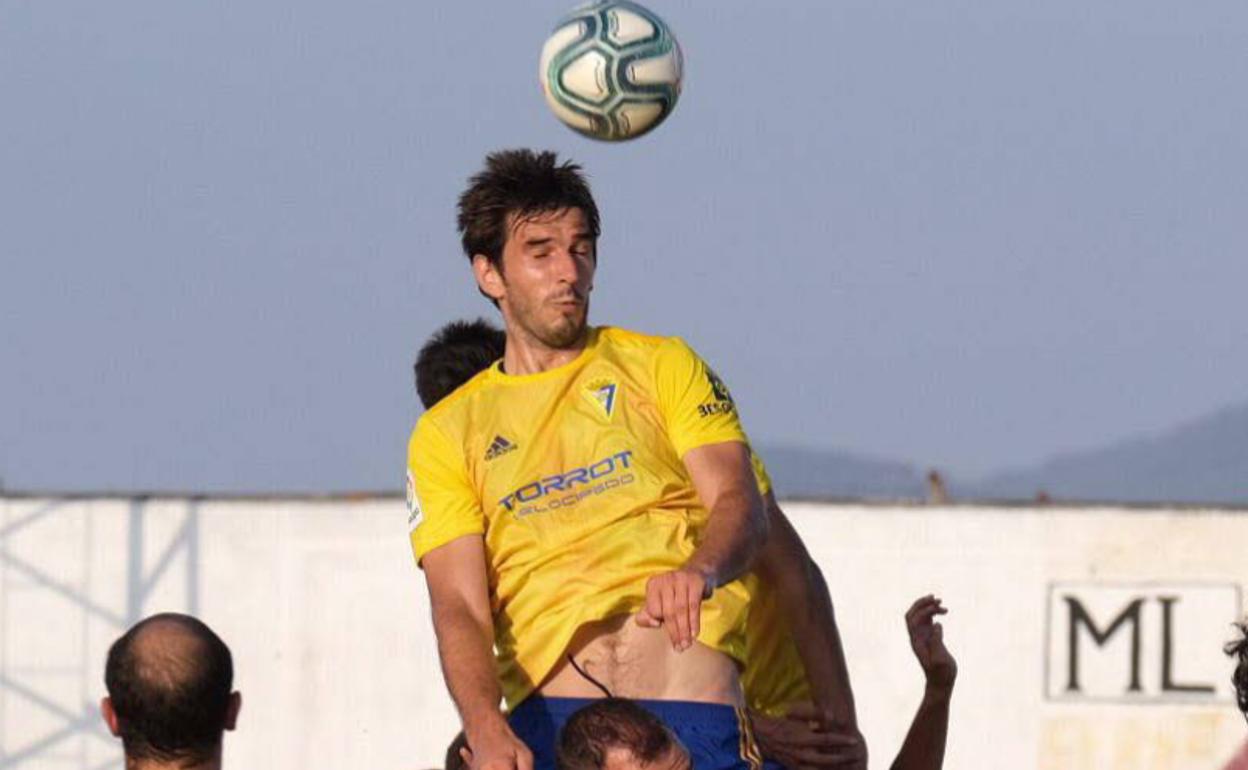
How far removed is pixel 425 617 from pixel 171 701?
11204 millimetres

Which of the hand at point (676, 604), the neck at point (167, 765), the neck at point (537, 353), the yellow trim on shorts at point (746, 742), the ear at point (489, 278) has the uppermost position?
the ear at point (489, 278)

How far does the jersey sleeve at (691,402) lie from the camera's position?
23.8ft

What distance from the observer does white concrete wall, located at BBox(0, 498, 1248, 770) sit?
16.5 meters

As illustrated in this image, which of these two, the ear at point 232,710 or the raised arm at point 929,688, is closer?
the ear at point 232,710

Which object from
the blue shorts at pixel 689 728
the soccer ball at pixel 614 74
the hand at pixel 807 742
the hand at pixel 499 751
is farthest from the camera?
the soccer ball at pixel 614 74

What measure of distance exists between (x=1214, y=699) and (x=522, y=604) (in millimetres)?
10064

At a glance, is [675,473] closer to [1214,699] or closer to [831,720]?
[831,720]

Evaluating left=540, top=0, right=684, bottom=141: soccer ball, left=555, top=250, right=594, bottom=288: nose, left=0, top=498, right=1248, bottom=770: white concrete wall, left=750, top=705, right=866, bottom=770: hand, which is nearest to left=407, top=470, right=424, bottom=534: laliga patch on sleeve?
left=555, top=250, right=594, bottom=288: nose

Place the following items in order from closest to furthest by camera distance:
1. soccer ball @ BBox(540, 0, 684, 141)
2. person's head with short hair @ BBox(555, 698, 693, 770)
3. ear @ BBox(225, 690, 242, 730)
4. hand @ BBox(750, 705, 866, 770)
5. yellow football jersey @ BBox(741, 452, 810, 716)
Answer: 1. person's head with short hair @ BBox(555, 698, 693, 770)
2. ear @ BBox(225, 690, 242, 730)
3. hand @ BBox(750, 705, 866, 770)
4. yellow football jersey @ BBox(741, 452, 810, 716)
5. soccer ball @ BBox(540, 0, 684, 141)

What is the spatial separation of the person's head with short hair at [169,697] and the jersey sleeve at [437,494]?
1514mm

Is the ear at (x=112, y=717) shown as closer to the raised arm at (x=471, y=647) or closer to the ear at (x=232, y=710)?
the ear at (x=232, y=710)

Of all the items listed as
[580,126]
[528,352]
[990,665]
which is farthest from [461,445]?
[990,665]

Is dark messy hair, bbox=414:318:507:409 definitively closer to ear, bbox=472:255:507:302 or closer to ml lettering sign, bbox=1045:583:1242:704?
ear, bbox=472:255:507:302

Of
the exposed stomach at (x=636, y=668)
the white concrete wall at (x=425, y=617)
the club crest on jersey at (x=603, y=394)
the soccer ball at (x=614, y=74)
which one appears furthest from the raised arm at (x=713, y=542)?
the white concrete wall at (x=425, y=617)
